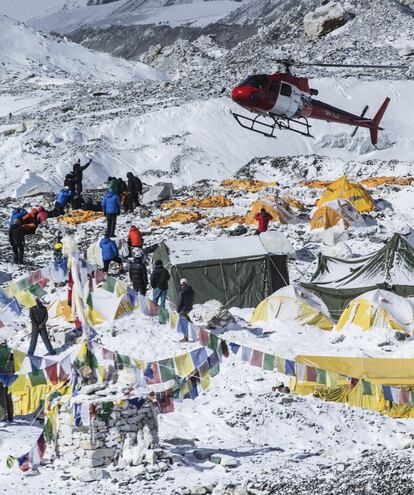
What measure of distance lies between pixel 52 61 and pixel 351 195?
57.4 m

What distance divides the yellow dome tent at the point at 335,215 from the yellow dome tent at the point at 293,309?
7616 mm

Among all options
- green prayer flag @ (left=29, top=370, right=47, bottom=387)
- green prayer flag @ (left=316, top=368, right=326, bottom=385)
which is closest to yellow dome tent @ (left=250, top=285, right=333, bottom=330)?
green prayer flag @ (left=316, top=368, right=326, bottom=385)

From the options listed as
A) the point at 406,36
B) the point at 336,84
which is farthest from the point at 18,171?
the point at 406,36

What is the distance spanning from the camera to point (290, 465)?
13.3 metres

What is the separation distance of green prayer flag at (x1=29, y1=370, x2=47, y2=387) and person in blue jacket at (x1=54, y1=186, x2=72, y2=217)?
16273mm

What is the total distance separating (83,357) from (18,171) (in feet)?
96.8

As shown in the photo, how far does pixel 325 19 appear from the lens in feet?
208

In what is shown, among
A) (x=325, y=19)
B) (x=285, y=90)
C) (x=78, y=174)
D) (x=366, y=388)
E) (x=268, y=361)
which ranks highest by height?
(x=325, y=19)

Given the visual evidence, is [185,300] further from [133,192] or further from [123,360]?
[133,192]

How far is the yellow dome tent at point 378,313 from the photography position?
20.5m

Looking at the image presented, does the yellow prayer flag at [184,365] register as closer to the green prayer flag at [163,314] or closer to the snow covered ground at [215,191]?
the snow covered ground at [215,191]

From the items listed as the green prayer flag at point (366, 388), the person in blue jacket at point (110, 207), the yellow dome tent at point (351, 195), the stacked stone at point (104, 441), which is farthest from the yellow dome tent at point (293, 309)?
the yellow dome tent at point (351, 195)

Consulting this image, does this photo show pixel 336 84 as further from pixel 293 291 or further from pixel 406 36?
pixel 293 291

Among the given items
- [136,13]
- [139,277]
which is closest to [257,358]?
[139,277]
